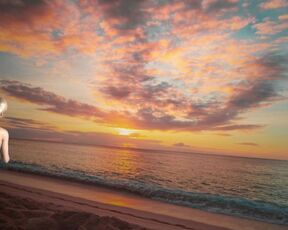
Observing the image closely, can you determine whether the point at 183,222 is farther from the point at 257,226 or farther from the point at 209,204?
the point at 209,204

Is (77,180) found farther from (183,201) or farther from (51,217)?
(51,217)

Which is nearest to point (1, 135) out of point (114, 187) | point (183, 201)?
point (183, 201)

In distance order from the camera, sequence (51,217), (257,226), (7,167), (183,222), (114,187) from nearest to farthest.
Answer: (51,217)
(183,222)
(257,226)
(114,187)
(7,167)

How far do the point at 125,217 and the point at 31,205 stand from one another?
10.2 ft

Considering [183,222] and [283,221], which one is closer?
[183,222]

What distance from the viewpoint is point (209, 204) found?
1451 centimetres

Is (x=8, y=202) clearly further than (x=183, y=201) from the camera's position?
No

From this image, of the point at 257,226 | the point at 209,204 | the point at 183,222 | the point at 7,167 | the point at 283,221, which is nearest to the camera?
the point at 183,222

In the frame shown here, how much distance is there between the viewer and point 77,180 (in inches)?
763

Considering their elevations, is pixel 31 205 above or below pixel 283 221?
above

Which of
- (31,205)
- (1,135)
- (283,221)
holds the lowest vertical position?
(283,221)

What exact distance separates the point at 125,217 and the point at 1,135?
600cm

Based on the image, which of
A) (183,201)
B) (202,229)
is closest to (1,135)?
(202,229)

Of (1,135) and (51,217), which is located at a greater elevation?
(1,135)
